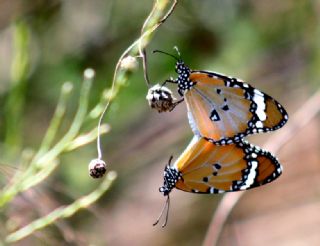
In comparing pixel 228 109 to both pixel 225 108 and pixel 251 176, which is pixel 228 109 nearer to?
pixel 225 108

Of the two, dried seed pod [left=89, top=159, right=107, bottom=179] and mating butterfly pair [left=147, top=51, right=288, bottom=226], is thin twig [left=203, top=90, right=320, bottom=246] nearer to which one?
mating butterfly pair [left=147, top=51, right=288, bottom=226]

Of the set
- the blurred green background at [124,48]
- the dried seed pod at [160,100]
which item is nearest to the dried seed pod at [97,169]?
the dried seed pod at [160,100]

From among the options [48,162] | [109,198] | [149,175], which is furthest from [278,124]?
[149,175]

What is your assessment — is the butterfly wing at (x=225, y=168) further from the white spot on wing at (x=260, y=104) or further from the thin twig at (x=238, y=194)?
the thin twig at (x=238, y=194)

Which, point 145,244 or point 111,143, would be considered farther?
point 145,244

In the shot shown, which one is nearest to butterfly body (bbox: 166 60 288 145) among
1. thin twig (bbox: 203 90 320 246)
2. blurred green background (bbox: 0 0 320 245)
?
thin twig (bbox: 203 90 320 246)

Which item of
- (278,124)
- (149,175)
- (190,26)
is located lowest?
(278,124)

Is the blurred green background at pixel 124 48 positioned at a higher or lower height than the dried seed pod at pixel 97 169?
higher

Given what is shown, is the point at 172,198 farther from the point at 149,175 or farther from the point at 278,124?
the point at 278,124

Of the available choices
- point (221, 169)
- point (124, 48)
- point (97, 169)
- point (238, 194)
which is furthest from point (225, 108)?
point (124, 48)
